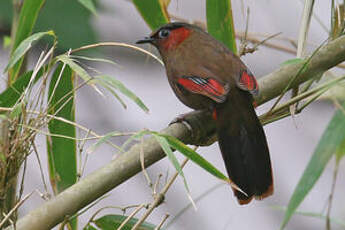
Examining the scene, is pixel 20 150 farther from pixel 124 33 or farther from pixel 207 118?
pixel 124 33

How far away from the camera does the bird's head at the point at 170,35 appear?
3174 millimetres

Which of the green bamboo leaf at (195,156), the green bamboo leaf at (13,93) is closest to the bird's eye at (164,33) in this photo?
the green bamboo leaf at (13,93)

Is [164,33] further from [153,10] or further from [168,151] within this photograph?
[168,151]

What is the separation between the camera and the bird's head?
3.17 metres

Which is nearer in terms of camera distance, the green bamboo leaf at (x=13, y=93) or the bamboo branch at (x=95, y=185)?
the bamboo branch at (x=95, y=185)

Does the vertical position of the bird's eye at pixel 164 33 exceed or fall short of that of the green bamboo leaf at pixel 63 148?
it falls short

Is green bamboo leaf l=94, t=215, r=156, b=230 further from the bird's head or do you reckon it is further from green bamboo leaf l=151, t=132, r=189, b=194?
the bird's head

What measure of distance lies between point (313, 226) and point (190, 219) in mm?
896

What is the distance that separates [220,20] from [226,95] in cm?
28

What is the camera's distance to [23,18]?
7.69 ft

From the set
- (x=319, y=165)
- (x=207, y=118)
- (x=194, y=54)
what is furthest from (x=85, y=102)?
→ (x=319, y=165)

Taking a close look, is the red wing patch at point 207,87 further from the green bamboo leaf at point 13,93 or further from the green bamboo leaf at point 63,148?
the green bamboo leaf at point 13,93

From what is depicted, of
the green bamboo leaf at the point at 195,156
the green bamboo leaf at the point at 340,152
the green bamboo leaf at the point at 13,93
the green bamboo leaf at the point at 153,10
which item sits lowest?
the green bamboo leaf at the point at 340,152

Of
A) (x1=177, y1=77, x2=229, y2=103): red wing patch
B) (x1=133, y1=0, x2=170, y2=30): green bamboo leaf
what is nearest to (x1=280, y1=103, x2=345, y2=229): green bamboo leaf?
(x1=177, y1=77, x2=229, y2=103): red wing patch
